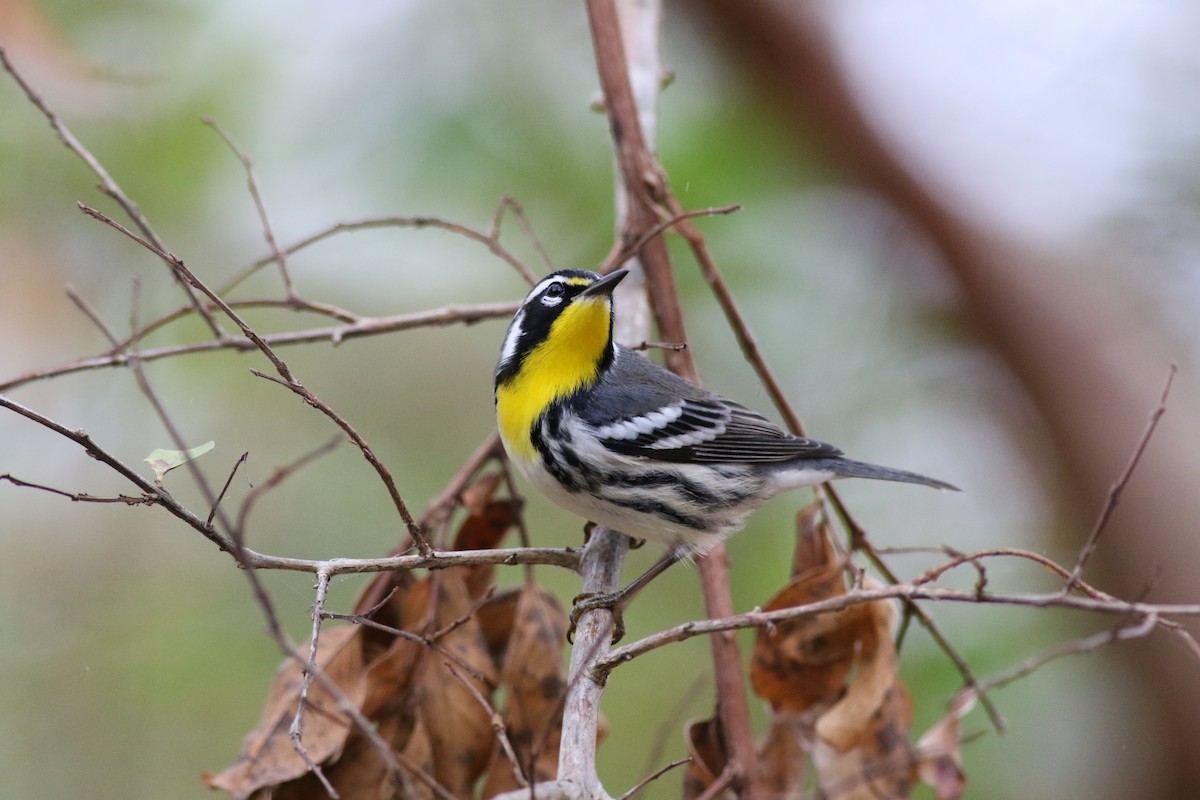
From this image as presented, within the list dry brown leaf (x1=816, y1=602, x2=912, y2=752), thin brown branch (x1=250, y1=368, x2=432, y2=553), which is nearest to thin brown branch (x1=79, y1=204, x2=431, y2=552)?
thin brown branch (x1=250, y1=368, x2=432, y2=553)

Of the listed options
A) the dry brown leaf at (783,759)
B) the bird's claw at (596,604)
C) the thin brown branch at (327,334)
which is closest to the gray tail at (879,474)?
the dry brown leaf at (783,759)

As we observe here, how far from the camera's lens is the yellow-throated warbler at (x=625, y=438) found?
263cm

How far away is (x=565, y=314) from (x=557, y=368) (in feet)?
0.51

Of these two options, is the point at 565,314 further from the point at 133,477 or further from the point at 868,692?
the point at 133,477

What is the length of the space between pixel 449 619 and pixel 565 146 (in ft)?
8.40

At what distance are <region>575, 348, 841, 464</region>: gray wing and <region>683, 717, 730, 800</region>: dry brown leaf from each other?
0.69 m

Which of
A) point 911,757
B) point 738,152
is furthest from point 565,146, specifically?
point 911,757

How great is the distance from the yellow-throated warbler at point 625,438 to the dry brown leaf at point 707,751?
0.45 meters

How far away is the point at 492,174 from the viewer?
4.40 meters

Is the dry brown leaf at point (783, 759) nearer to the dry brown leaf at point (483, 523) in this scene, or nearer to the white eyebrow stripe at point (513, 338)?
the dry brown leaf at point (483, 523)

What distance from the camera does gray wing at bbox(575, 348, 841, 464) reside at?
9.11 feet

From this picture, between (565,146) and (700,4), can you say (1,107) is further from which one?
(700,4)

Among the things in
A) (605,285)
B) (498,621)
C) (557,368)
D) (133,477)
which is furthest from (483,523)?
(133,477)

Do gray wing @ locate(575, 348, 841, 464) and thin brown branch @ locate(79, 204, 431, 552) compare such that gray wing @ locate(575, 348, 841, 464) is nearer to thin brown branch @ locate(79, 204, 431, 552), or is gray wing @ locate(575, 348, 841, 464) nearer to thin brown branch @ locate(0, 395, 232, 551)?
thin brown branch @ locate(79, 204, 431, 552)
